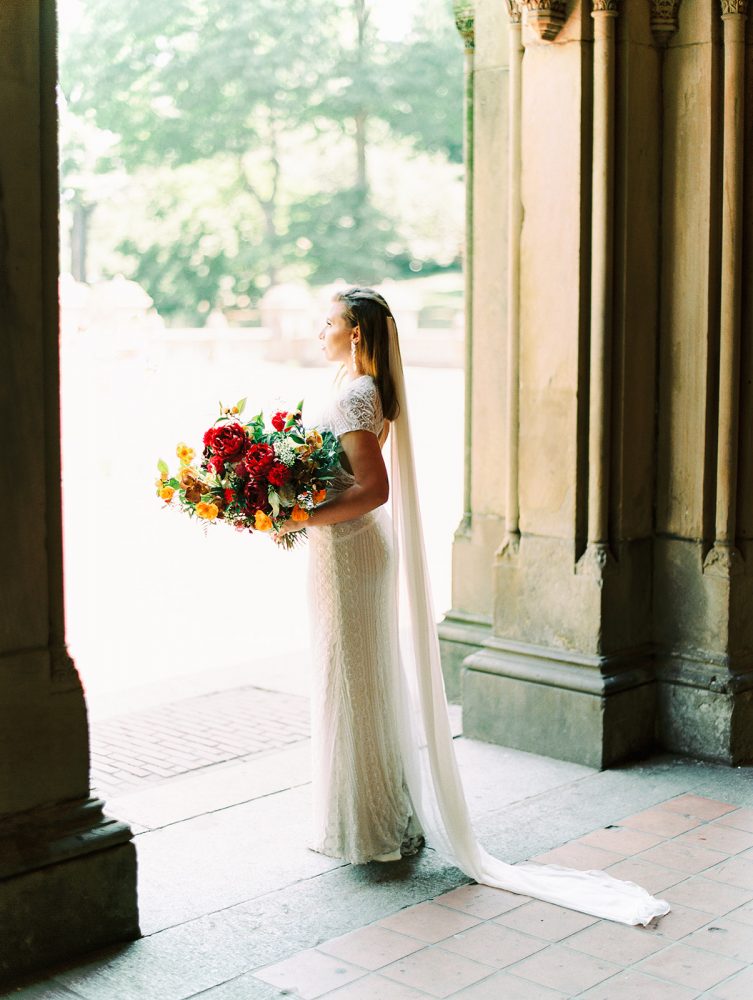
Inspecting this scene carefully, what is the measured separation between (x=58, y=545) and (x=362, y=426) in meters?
1.16

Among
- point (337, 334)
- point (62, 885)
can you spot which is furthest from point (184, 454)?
point (62, 885)

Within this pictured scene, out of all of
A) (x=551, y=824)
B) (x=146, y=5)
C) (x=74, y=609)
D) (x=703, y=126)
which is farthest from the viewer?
(x=146, y=5)

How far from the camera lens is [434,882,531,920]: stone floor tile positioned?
4082 millimetres

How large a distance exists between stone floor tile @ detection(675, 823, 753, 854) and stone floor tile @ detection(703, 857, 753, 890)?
0.10 metres

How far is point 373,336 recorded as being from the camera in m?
4.43

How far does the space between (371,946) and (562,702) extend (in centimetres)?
204

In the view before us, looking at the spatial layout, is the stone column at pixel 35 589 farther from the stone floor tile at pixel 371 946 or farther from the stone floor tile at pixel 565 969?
the stone floor tile at pixel 565 969

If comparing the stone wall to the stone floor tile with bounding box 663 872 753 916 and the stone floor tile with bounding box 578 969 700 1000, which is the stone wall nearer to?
the stone floor tile with bounding box 663 872 753 916

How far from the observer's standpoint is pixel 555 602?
5688mm

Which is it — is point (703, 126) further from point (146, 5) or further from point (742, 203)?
point (146, 5)

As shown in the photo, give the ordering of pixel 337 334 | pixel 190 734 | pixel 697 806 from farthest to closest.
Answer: pixel 190 734 → pixel 697 806 → pixel 337 334

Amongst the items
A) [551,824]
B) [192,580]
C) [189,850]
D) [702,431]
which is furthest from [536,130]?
[192,580]

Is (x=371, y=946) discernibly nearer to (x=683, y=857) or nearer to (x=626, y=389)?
(x=683, y=857)

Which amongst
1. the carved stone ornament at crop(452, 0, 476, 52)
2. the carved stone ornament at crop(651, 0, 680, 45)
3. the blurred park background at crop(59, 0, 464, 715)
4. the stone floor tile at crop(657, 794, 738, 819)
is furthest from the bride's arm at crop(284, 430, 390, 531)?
the blurred park background at crop(59, 0, 464, 715)
